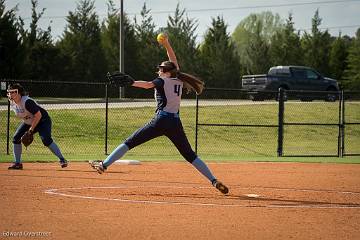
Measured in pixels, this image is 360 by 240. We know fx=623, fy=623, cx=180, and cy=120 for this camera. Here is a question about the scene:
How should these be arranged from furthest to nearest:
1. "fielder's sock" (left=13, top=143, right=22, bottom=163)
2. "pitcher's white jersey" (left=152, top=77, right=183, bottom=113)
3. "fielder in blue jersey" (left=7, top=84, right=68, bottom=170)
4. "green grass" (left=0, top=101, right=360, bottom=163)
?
"green grass" (left=0, top=101, right=360, bottom=163), "fielder's sock" (left=13, top=143, right=22, bottom=163), "fielder in blue jersey" (left=7, top=84, right=68, bottom=170), "pitcher's white jersey" (left=152, top=77, right=183, bottom=113)

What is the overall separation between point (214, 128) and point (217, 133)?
52cm

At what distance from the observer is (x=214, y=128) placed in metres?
28.8

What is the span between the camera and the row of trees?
42.4 metres

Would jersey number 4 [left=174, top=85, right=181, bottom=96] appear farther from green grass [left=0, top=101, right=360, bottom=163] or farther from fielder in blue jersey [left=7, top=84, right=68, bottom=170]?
green grass [left=0, top=101, right=360, bottom=163]

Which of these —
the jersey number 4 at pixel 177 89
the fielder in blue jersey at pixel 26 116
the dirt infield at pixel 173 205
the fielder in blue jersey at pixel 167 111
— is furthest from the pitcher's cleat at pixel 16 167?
the jersey number 4 at pixel 177 89

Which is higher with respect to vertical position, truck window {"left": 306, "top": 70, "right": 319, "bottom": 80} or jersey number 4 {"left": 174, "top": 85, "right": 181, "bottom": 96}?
truck window {"left": 306, "top": 70, "right": 319, "bottom": 80}

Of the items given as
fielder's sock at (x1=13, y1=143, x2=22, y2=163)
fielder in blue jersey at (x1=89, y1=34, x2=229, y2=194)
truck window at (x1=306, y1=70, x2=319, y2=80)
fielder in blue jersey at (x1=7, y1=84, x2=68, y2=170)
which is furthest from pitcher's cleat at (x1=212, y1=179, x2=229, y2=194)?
truck window at (x1=306, y1=70, x2=319, y2=80)

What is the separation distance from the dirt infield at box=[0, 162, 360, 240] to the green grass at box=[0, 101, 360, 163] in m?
6.39

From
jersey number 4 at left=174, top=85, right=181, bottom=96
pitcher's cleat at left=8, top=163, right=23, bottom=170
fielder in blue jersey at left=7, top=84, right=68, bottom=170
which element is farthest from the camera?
pitcher's cleat at left=8, top=163, right=23, bottom=170

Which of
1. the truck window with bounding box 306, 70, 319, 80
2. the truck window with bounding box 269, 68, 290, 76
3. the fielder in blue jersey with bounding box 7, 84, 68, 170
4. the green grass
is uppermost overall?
the truck window with bounding box 269, 68, 290, 76

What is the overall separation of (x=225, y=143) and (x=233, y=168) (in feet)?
34.5

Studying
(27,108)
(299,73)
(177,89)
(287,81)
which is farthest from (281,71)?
(177,89)

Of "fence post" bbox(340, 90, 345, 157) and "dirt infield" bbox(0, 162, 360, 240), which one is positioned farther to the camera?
"fence post" bbox(340, 90, 345, 157)

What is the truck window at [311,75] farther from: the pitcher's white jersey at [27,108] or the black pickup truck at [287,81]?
the pitcher's white jersey at [27,108]
